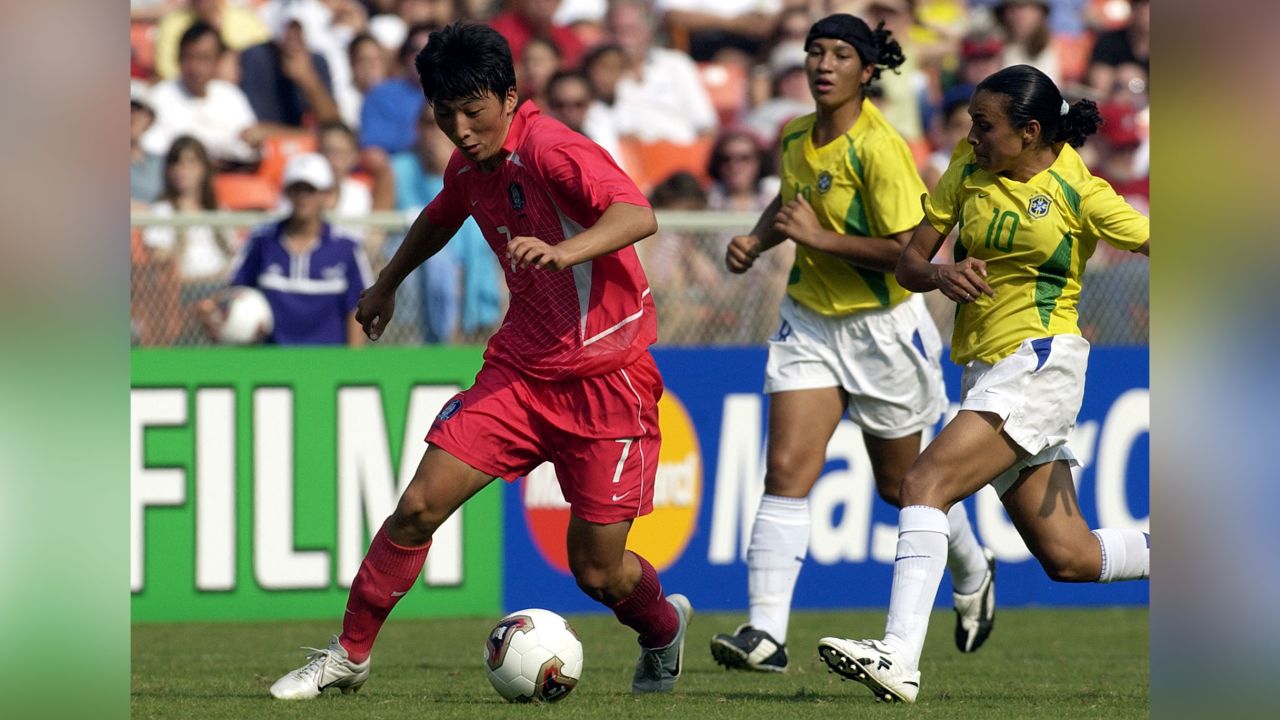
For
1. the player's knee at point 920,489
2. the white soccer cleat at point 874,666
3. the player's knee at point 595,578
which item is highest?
the player's knee at point 920,489

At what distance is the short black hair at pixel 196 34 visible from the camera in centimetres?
1358

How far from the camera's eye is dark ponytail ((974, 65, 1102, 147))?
19.7ft

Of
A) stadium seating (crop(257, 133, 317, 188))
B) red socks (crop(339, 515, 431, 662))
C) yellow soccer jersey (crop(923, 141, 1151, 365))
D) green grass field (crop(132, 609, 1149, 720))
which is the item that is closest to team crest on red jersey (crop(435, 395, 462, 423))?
red socks (crop(339, 515, 431, 662))

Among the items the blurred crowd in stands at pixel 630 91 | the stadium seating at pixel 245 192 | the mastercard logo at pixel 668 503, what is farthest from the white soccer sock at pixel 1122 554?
the stadium seating at pixel 245 192

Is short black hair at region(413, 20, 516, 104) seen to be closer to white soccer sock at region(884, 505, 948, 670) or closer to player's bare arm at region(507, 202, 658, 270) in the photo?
player's bare arm at region(507, 202, 658, 270)

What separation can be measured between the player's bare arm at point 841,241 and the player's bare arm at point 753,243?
0.11m

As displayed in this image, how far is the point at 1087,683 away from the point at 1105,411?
13.2 feet

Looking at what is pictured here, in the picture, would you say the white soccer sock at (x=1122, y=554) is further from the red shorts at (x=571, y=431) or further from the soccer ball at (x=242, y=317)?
the soccer ball at (x=242, y=317)

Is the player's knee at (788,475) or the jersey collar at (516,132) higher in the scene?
the jersey collar at (516,132)

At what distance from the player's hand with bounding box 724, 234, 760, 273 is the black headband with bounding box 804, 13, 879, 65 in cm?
83

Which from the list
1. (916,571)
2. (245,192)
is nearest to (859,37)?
(916,571)

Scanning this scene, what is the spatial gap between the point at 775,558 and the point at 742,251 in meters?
1.28
